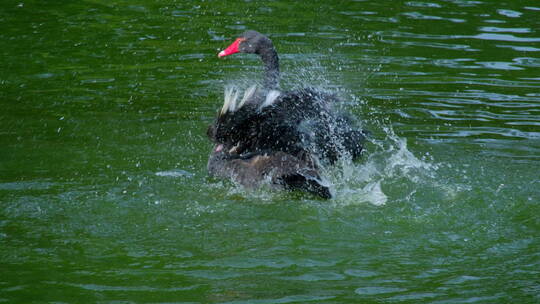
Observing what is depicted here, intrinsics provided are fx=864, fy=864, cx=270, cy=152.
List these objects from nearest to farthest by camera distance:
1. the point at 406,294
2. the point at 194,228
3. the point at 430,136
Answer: the point at 406,294 < the point at 194,228 < the point at 430,136

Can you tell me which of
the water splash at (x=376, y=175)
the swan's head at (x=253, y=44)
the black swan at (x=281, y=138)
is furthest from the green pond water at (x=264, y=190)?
the swan's head at (x=253, y=44)

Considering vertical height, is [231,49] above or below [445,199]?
above

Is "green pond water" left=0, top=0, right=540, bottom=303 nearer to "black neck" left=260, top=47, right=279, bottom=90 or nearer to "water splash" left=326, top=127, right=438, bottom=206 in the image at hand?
"water splash" left=326, top=127, right=438, bottom=206

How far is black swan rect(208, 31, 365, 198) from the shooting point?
21.7 feet

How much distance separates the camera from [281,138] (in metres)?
6.90

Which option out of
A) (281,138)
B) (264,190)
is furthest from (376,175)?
(264,190)

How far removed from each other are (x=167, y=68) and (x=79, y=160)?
3.24 metres

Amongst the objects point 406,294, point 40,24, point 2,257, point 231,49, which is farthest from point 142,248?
point 40,24

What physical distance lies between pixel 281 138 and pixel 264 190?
1.53 feet

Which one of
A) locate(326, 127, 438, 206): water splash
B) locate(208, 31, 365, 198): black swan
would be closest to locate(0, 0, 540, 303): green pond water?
locate(326, 127, 438, 206): water splash

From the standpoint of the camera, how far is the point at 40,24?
1262cm

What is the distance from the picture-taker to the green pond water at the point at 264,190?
532 cm

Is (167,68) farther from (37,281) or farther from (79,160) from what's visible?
(37,281)

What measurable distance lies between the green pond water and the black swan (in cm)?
18
